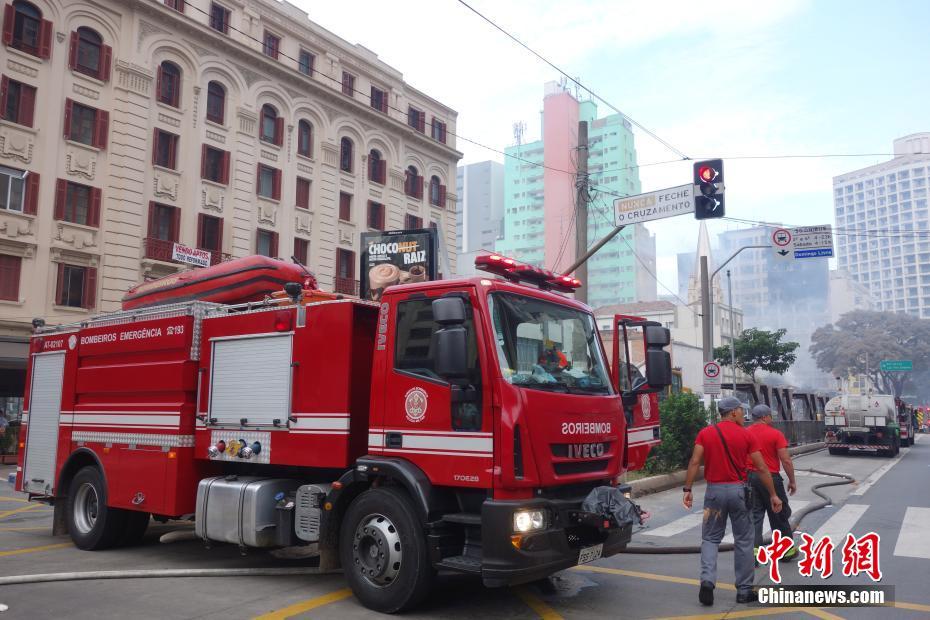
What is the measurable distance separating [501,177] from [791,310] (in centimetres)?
6820

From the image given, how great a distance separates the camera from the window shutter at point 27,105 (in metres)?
23.2

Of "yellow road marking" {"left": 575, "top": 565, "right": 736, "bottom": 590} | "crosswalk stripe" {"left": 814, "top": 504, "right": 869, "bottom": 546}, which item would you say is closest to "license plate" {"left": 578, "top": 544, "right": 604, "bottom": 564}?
"yellow road marking" {"left": 575, "top": 565, "right": 736, "bottom": 590}

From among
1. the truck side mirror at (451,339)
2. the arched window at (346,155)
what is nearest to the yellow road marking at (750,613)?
the truck side mirror at (451,339)

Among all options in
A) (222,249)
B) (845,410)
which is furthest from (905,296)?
(222,249)

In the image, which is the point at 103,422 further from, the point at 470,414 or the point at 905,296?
the point at 905,296

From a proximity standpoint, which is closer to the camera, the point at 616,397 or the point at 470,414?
the point at 470,414

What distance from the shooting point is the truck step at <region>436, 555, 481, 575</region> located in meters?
5.77

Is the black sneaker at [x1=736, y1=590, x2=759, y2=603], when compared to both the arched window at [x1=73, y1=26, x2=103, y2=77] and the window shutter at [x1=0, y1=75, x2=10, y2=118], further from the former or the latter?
the arched window at [x1=73, y1=26, x2=103, y2=77]

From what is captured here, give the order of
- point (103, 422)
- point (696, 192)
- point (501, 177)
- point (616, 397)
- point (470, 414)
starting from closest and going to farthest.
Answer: point (470, 414), point (616, 397), point (103, 422), point (696, 192), point (501, 177)

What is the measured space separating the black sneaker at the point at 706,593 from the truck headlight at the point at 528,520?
1.81 metres

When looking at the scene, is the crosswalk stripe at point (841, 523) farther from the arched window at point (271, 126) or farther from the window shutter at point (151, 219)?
the arched window at point (271, 126)

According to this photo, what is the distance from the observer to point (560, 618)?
20.4 feet

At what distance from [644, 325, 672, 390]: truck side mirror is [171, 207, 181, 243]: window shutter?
75.4 ft

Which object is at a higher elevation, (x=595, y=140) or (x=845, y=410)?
(x=595, y=140)
